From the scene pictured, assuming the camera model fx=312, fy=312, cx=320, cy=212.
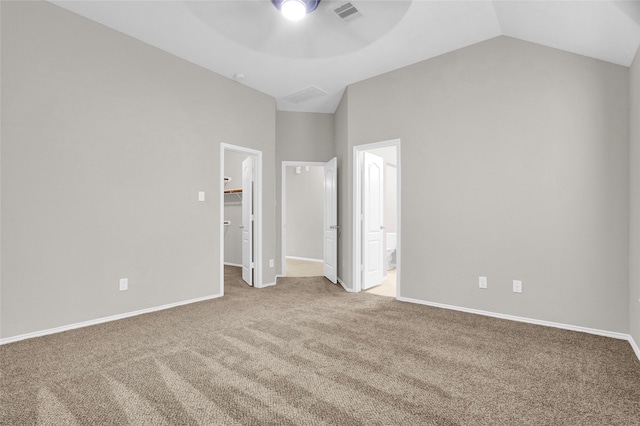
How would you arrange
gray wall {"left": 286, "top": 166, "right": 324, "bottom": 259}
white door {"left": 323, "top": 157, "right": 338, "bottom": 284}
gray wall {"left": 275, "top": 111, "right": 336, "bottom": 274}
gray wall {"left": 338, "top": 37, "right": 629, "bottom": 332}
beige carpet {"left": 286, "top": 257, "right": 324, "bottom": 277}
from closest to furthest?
gray wall {"left": 338, "top": 37, "right": 629, "bottom": 332} < white door {"left": 323, "top": 157, "right": 338, "bottom": 284} < gray wall {"left": 275, "top": 111, "right": 336, "bottom": 274} < beige carpet {"left": 286, "top": 257, "right": 324, "bottom": 277} < gray wall {"left": 286, "top": 166, "right": 324, "bottom": 259}

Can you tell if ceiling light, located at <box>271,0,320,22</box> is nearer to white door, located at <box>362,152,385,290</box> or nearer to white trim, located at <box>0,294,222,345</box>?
white door, located at <box>362,152,385,290</box>

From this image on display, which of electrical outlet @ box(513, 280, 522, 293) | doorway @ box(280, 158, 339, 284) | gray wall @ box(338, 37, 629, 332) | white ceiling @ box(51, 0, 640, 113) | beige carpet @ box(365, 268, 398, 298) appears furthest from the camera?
doorway @ box(280, 158, 339, 284)

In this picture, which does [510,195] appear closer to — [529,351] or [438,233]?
[438,233]

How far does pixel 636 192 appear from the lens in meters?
2.48

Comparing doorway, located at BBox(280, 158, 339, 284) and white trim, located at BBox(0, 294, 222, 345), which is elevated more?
doorway, located at BBox(280, 158, 339, 284)

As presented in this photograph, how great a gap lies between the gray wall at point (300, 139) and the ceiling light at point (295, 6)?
2839mm

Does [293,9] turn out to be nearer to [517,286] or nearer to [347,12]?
[347,12]

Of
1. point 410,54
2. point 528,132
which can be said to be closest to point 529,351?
point 528,132

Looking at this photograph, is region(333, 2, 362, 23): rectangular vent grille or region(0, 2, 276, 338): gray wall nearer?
region(0, 2, 276, 338): gray wall

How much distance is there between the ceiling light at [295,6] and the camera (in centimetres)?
259

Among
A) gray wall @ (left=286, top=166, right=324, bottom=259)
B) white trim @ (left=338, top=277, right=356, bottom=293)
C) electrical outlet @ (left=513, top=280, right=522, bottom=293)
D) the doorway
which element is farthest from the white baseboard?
gray wall @ (left=286, top=166, right=324, bottom=259)

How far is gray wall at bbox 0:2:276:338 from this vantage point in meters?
2.61

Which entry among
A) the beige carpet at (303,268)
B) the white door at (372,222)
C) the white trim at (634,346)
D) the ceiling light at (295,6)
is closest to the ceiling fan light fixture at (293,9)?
the ceiling light at (295,6)

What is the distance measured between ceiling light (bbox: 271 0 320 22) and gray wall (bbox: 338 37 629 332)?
5.59 ft
